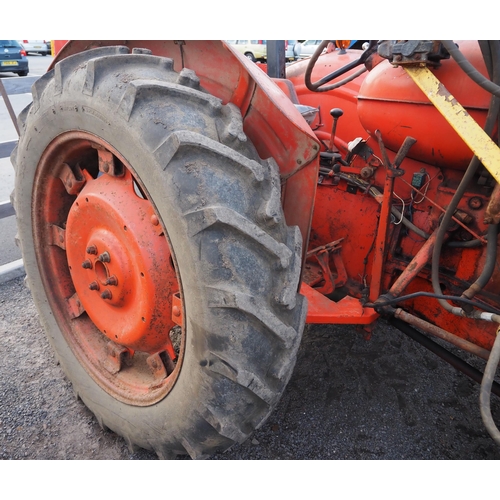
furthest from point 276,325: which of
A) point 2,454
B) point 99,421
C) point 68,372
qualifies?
point 2,454

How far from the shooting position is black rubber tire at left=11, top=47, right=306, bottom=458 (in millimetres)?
1172

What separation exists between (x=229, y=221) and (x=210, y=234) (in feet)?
0.20

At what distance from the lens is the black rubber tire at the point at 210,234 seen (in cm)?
117

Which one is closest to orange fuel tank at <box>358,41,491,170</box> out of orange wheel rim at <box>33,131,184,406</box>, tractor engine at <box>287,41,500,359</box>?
tractor engine at <box>287,41,500,359</box>

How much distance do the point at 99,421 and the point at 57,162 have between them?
1013 mm

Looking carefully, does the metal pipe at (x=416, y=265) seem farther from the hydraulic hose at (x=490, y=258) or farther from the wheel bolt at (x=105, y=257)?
the wheel bolt at (x=105, y=257)

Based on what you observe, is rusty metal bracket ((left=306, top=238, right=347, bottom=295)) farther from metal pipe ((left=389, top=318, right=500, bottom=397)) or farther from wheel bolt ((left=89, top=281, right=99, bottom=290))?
wheel bolt ((left=89, top=281, right=99, bottom=290))

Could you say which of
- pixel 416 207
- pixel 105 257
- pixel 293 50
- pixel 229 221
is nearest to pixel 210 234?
pixel 229 221

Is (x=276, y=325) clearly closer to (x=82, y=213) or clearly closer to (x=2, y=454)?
(x=82, y=213)

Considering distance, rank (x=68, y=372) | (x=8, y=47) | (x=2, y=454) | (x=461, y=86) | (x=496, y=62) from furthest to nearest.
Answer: (x=8, y=47) < (x=68, y=372) < (x=2, y=454) < (x=461, y=86) < (x=496, y=62)

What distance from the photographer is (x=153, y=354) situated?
1658 mm

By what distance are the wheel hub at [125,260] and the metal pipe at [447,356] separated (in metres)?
0.87

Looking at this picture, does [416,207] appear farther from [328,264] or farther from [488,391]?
[488,391]

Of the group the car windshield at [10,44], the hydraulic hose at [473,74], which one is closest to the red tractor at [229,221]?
the hydraulic hose at [473,74]
